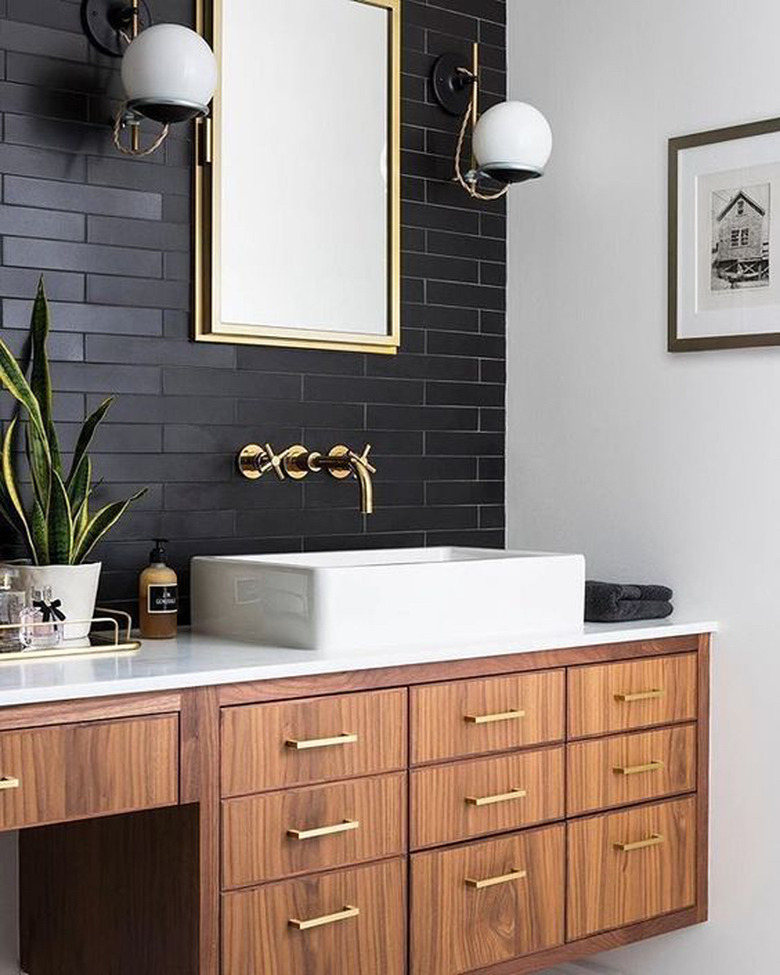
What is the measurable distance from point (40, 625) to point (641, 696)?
Answer: 3.92 ft

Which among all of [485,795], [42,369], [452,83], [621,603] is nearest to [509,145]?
[452,83]

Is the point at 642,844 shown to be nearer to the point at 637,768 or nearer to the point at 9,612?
the point at 637,768

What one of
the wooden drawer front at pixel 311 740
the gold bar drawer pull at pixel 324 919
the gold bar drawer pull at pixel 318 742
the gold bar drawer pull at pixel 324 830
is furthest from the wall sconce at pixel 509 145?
the gold bar drawer pull at pixel 324 919

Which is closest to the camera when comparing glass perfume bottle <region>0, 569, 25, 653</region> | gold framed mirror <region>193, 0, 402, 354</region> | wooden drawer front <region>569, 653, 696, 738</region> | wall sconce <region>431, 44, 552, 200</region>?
glass perfume bottle <region>0, 569, 25, 653</region>

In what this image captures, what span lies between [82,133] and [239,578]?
0.88 meters

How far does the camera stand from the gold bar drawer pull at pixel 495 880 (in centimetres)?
268

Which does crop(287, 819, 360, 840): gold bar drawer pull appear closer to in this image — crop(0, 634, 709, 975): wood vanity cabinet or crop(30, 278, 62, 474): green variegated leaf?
crop(0, 634, 709, 975): wood vanity cabinet

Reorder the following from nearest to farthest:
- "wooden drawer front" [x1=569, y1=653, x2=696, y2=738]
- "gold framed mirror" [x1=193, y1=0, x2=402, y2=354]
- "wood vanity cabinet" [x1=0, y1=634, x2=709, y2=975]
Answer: "wood vanity cabinet" [x1=0, y1=634, x2=709, y2=975]
"wooden drawer front" [x1=569, y1=653, x2=696, y2=738]
"gold framed mirror" [x1=193, y1=0, x2=402, y2=354]

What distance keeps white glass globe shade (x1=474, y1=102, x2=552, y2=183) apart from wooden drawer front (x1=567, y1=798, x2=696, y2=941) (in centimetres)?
133

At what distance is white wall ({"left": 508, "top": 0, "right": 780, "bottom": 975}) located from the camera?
3061 mm

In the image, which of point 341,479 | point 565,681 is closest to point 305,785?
point 565,681

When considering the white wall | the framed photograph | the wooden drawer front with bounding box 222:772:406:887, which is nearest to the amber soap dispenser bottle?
the wooden drawer front with bounding box 222:772:406:887

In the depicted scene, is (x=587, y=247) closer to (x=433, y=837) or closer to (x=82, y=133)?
(x=82, y=133)

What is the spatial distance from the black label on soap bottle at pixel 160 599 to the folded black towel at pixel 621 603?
87cm
